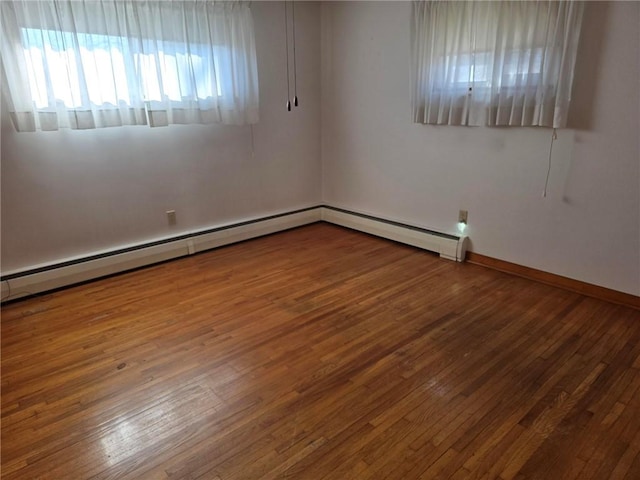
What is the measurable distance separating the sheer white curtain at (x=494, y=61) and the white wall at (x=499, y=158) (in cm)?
11

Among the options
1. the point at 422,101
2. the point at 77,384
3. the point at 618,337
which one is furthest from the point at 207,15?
the point at 618,337

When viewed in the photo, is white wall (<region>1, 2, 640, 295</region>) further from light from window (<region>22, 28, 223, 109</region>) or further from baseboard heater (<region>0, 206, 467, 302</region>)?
light from window (<region>22, 28, 223, 109</region>)

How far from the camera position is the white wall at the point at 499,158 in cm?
254

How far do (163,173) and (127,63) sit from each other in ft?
2.90

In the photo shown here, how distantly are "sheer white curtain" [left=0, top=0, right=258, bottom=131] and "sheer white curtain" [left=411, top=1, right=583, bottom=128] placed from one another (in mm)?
1538

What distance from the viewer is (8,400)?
189 centimetres

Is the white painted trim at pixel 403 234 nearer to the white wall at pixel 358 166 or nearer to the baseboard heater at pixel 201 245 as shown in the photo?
the baseboard heater at pixel 201 245

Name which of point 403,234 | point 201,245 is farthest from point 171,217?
point 403,234

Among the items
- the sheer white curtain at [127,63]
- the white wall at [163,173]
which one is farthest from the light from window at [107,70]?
the white wall at [163,173]

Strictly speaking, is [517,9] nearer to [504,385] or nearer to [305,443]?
[504,385]

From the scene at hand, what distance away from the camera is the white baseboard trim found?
2.88 meters

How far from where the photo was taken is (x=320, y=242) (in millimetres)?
4023

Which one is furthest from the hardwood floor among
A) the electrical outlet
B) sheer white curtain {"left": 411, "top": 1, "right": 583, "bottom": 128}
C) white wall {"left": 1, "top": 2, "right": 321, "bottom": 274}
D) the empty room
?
sheer white curtain {"left": 411, "top": 1, "right": 583, "bottom": 128}

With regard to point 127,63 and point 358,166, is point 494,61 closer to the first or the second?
point 358,166
